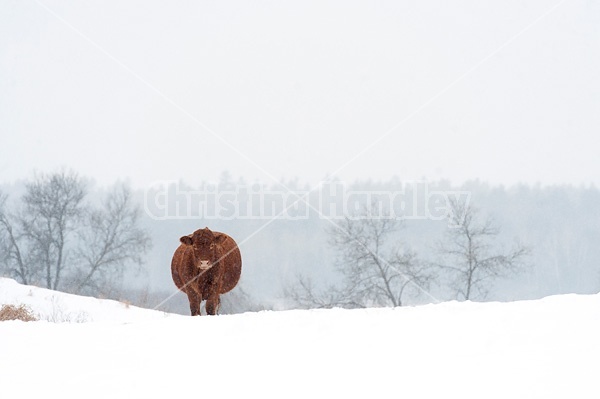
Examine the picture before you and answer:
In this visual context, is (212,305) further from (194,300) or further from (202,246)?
(202,246)

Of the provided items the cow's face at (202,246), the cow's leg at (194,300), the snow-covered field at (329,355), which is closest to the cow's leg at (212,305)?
the cow's leg at (194,300)

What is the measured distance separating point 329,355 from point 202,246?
24.8 ft

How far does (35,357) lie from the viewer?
648 centimetres

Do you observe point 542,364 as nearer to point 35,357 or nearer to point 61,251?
point 35,357

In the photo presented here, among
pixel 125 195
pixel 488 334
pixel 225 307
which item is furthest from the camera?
pixel 125 195

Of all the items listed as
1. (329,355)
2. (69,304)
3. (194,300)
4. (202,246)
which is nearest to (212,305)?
(194,300)

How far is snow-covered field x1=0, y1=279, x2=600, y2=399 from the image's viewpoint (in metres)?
5.20

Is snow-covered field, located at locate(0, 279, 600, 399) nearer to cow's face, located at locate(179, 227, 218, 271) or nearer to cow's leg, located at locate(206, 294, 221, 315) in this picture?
cow's face, located at locate(179, 227, 218, 271)

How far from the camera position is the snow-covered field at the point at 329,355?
17.1 ft

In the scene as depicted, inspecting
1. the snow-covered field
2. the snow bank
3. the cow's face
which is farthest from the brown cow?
the snow bank

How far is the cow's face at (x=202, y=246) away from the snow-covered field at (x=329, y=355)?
5226 millimetres

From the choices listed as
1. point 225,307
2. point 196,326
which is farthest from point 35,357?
point 225,307

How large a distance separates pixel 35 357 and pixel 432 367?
363cm

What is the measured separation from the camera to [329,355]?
236 inches
